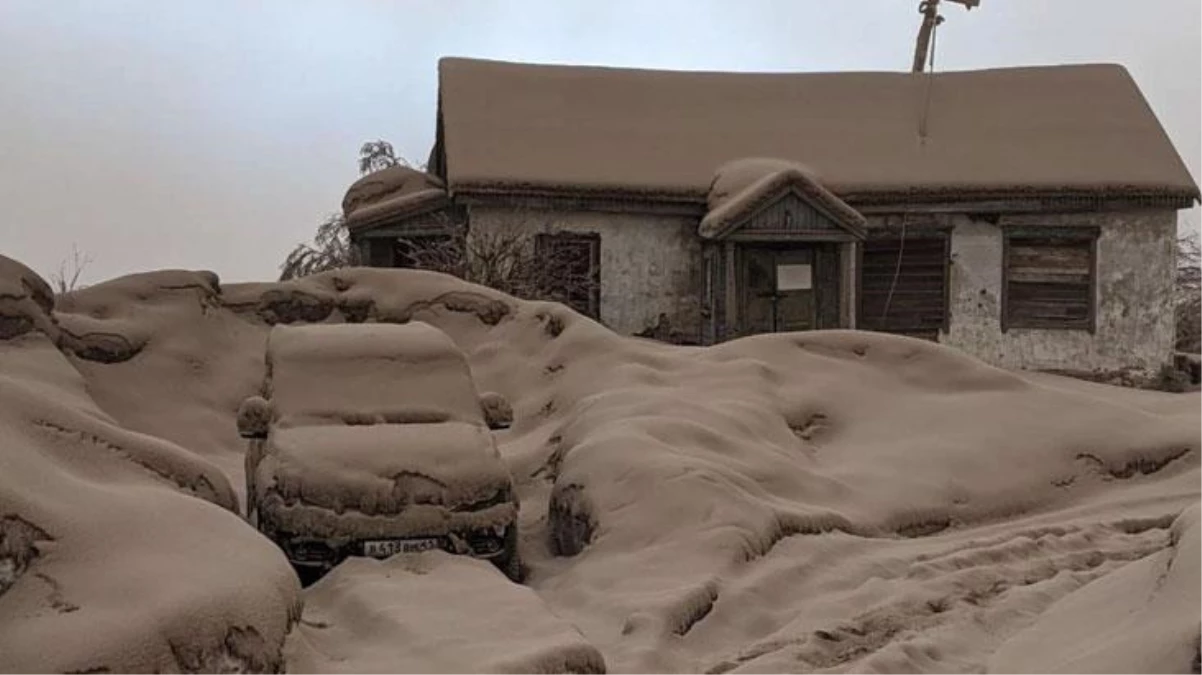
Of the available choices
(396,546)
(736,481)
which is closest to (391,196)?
(736,481)

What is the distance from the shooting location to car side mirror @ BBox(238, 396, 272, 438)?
8570mm

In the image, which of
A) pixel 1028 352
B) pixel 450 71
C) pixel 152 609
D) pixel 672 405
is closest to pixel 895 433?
pixel 672 405

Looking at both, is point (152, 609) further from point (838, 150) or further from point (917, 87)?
point (917, 87)

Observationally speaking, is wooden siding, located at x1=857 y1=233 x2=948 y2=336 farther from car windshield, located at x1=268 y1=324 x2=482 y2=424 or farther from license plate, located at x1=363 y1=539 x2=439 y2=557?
license plate, located at x1=363 y1=539 x2=439 y2=557

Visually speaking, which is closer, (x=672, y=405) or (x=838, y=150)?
(x=672, y=405)

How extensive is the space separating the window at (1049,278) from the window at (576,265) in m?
6.84

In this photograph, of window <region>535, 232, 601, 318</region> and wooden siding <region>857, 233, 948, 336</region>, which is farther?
wooden siding <region>857, 233, 948, 336</region>

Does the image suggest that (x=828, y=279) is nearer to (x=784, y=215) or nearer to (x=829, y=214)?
(x=829, y=214)

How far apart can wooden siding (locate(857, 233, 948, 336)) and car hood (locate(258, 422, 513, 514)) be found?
1441 cm

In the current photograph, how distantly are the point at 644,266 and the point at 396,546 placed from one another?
531 inches

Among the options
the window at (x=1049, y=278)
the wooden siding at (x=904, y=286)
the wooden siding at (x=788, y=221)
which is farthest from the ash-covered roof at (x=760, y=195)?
the window at (x=1049, y=278)

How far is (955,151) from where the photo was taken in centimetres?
2200

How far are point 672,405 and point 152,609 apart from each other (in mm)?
6151

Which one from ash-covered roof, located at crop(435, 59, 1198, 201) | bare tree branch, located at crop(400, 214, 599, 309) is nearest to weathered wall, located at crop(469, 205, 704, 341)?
bare tree branch, located at crop(400, 214, 599, 309)
